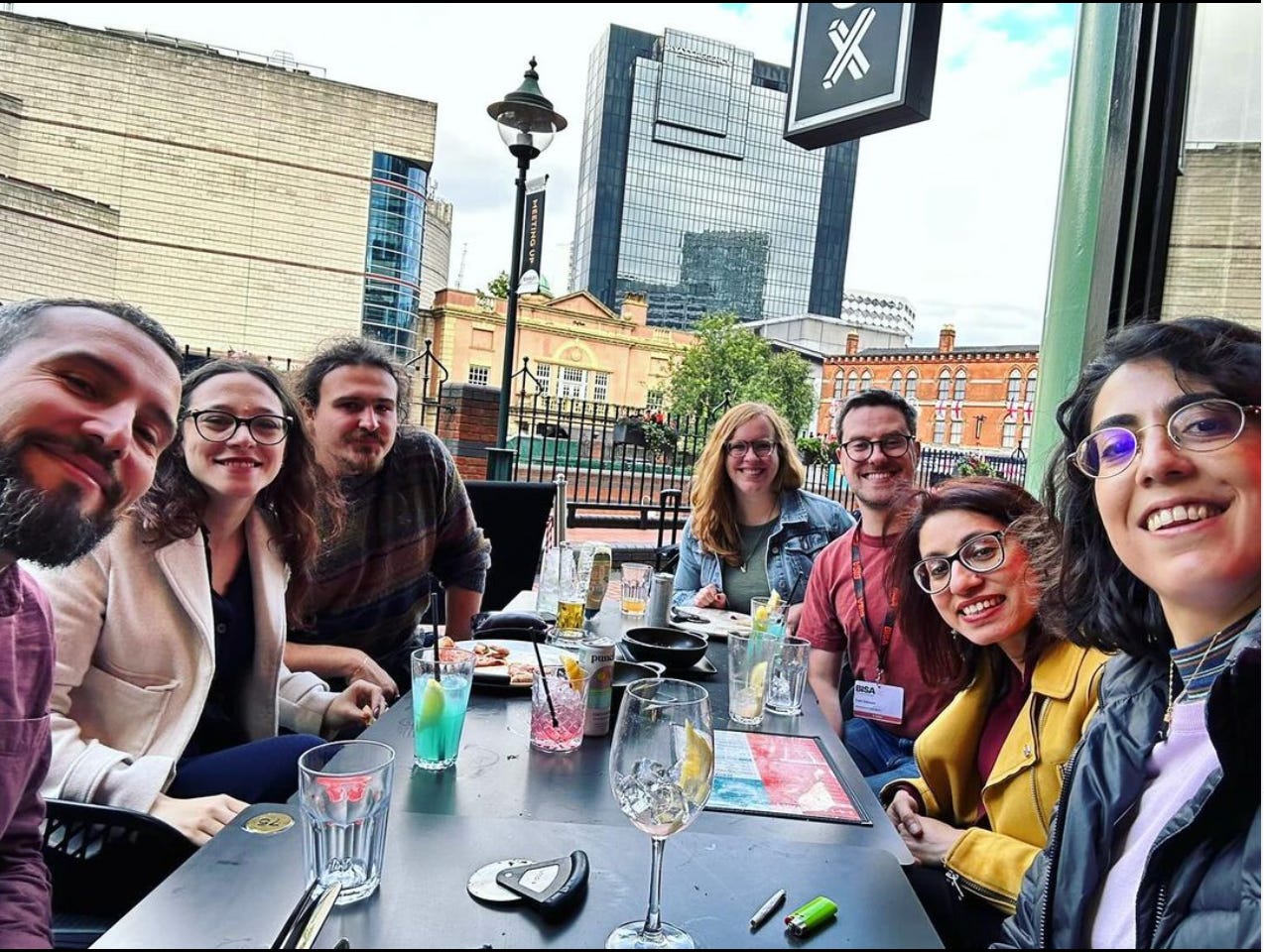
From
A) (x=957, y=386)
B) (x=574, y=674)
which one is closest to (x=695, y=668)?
(x=574, y=674)

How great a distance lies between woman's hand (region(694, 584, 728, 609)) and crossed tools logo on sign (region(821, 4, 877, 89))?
193 centimetres

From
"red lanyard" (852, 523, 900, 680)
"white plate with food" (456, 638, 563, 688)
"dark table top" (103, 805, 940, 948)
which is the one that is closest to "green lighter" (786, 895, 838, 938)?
"dark table top" (103, 805, 940, 948)

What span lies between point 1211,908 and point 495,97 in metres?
4.59

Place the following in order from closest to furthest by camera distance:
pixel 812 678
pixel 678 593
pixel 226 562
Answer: pixel 226 562 < pixel 812 678 < pixel 678 593

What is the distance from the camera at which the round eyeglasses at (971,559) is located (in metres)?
1.54

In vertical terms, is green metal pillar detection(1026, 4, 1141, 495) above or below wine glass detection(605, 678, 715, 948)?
above

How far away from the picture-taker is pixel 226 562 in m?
1.77

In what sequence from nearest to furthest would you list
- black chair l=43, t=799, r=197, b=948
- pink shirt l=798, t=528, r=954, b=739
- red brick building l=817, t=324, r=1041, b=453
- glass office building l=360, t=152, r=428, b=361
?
black chair l=43, t=799, r=197, b=948, pink shirt l=798, t=528, r=954, b=739, glass office building l=360, t=152, r=428, b=361, red brick building l=817, t=324, r=1041, b=453

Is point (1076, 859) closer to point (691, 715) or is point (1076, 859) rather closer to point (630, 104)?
point (691, 715)

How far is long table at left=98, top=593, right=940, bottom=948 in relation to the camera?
2.31ft

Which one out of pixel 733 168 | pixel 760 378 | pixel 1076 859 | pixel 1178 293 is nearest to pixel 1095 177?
pixel 1178 293

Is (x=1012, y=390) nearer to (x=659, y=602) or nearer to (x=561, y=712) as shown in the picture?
(x=659, y=602)

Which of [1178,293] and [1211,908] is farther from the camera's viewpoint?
[1178,293]

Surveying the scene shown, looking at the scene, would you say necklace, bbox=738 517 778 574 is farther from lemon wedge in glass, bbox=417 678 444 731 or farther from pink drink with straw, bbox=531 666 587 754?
lemon wedge in glass, bbox=417 678 444 731
